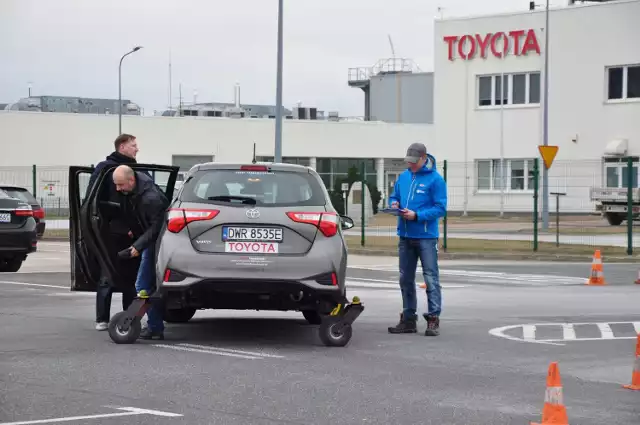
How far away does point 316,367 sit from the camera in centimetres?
990

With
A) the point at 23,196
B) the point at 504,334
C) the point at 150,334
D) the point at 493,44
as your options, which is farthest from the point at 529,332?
the point at 493,44

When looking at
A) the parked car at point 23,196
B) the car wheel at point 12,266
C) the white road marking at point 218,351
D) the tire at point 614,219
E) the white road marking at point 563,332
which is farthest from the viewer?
Answer: the tire at point 614,219

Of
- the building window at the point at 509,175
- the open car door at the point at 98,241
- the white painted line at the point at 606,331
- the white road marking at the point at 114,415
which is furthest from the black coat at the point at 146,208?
the building window at the point at 509,175

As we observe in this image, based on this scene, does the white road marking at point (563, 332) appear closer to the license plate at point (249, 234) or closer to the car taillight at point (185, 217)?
the license plate at point (249, 234)

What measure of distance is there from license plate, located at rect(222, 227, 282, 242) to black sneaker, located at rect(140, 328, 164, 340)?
1.32 meters

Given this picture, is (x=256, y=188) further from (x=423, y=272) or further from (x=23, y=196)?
(x=23, y=196)

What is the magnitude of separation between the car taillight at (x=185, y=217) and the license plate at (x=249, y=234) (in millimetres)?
183

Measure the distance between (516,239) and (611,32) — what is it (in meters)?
22.3

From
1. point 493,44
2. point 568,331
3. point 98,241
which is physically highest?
point 493,44

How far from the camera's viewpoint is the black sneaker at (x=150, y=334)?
38.2 feet

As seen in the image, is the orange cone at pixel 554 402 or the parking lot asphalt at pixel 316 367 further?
the parking lot asphalt at pixel 316 367

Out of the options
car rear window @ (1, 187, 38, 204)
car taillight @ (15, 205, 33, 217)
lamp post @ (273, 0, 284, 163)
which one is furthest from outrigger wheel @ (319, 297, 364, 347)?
lamp post @ (273, 0, 284, 163)

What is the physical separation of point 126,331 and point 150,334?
1.45 feet

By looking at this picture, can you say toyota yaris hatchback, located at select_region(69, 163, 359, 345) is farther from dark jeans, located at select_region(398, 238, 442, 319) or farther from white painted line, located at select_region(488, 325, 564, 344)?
white painted line, located at select_region(488, 325, 564, 344)
